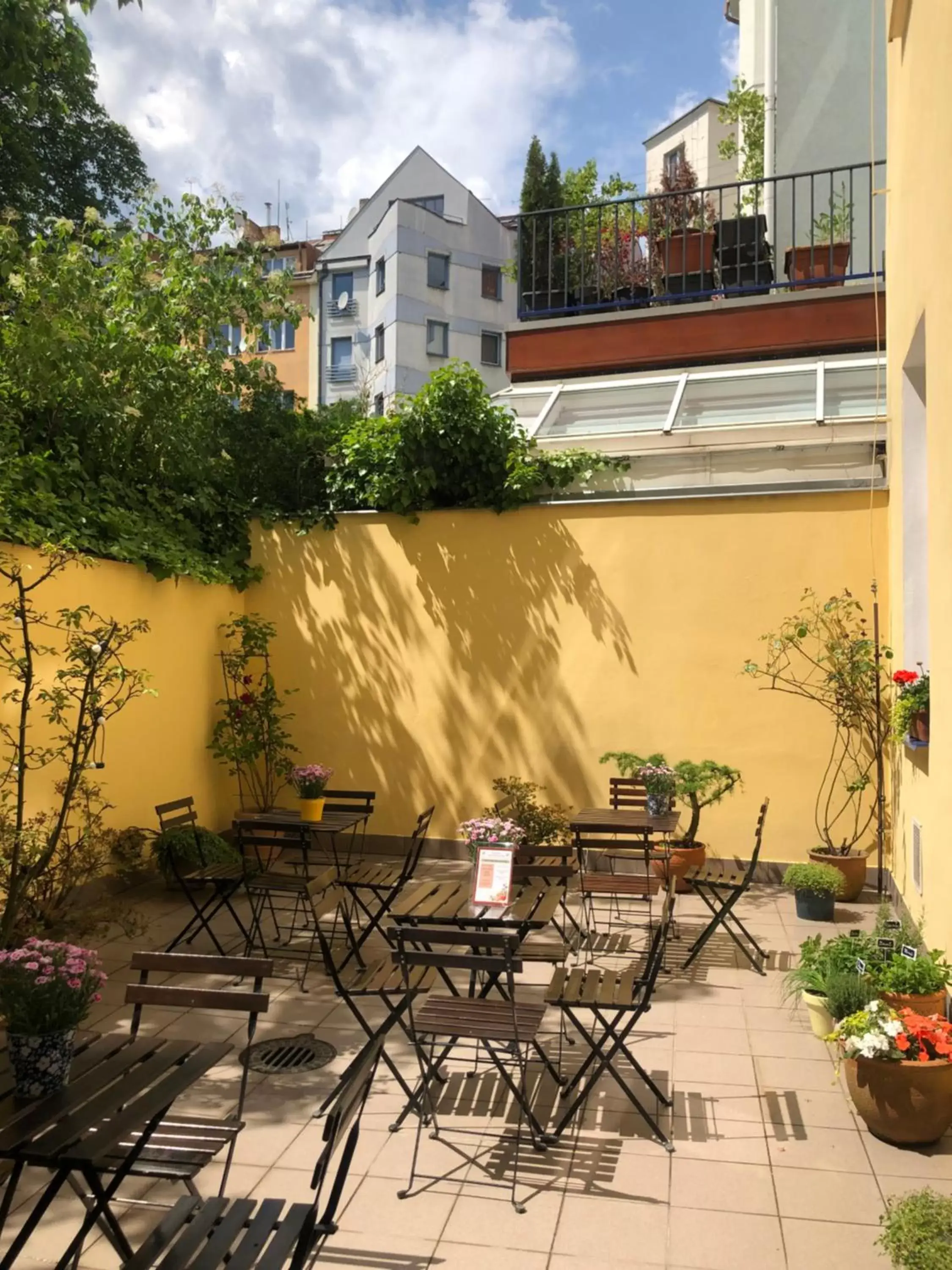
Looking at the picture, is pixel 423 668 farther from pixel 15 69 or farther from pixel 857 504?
pixel 15 69

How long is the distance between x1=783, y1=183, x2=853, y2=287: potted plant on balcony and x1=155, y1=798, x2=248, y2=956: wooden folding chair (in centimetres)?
748

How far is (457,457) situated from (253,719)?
2918mm

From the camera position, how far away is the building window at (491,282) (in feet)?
103

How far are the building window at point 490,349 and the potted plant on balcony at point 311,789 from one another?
24.9 meters

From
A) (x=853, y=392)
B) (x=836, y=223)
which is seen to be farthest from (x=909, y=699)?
(x=836, y=223)

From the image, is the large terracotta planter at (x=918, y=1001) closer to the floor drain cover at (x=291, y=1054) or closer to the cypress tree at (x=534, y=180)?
the floor drain cover at (x=291, y=1054)

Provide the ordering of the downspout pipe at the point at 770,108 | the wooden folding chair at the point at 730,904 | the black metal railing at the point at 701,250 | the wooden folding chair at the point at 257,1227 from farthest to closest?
the downspout pipe at the point at 770,108, the black metal railing at the point at 701,250, the wooden folding chair at the point at 730,904, the wooden folding chair at the point at 257,1227

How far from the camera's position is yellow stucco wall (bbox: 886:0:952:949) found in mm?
4516

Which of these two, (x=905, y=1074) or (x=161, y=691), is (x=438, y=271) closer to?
(x=161, y=691)

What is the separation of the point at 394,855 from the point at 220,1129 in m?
6.03

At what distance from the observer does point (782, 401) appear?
8.95m

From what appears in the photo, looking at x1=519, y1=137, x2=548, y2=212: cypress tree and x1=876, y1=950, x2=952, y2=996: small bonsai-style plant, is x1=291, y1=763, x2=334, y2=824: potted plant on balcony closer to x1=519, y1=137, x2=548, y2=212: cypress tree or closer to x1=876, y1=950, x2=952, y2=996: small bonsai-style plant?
x1=876, y1=950, x2=952, y2=996: small bonsai-style plant

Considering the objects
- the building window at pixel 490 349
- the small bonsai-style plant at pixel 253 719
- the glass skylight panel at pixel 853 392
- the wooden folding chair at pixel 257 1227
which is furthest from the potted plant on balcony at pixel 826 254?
the building window at pixel 490 349

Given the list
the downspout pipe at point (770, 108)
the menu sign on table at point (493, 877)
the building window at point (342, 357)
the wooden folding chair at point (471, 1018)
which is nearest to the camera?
the wooden folding chair at point (471, 1018)
